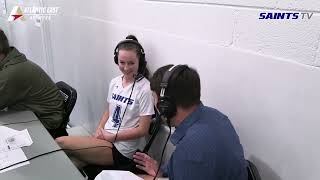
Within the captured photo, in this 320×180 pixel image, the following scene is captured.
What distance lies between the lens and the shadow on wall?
1192mm

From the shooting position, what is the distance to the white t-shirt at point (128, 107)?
1728mm

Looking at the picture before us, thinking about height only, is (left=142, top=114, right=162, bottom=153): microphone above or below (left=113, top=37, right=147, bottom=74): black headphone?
below

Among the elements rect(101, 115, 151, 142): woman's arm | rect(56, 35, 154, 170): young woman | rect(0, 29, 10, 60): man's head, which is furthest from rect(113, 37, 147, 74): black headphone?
rect(0, 29, 10, 60): man's head

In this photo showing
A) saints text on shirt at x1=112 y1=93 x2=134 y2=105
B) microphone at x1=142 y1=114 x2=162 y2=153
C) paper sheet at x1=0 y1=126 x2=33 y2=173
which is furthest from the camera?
saints text on shirt at x1=112 y1=93 x2=134 y2=105

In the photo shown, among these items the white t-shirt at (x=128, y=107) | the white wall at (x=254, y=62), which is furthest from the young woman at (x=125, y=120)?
the white wall at (x=254, y=62)

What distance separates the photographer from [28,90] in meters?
1.95

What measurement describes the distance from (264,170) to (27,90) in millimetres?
1507

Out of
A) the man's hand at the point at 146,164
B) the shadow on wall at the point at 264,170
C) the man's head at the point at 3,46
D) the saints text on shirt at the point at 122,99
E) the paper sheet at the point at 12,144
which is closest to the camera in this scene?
the shadow on wall at the point at 264,170

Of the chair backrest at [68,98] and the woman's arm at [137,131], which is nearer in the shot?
the woman's arm at [137,131]

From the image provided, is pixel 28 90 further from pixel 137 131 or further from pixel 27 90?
pixel 137 131

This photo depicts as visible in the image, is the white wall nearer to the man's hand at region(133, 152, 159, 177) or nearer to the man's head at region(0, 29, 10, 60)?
the man's hand at region(133, 152, 159, 177)

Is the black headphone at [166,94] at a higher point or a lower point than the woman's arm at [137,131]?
higher

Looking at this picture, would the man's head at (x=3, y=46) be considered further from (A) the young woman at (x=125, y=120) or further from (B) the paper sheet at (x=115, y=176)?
(B) the paper sheet at (x=115, y=176)

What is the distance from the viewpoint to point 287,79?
1070 mm
